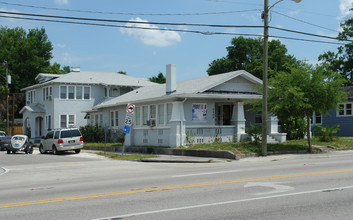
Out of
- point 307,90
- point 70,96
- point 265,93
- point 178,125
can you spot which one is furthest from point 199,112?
point 70,96

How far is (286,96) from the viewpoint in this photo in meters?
21.7

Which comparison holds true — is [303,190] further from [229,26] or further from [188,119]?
[188,119]

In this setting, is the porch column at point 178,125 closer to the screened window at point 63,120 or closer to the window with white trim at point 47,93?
the screened window at point 63,120

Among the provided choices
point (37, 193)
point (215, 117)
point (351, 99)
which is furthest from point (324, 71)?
point (37, 193)

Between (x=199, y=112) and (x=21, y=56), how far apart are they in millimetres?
51584

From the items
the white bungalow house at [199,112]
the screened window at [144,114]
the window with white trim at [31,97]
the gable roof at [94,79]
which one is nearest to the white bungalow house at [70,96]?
the gable roof at [94,79]

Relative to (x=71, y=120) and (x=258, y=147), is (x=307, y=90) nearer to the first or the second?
(x=258, y=147)

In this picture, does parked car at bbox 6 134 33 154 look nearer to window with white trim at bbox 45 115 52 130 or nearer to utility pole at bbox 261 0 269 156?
window with white trim at bbox 45 115 52 130

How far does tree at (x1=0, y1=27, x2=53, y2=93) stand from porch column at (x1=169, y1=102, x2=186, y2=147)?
48100 mm

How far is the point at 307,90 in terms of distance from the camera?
73.9ft

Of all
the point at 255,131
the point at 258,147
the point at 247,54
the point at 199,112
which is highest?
the point at 247,54

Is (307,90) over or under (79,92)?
under

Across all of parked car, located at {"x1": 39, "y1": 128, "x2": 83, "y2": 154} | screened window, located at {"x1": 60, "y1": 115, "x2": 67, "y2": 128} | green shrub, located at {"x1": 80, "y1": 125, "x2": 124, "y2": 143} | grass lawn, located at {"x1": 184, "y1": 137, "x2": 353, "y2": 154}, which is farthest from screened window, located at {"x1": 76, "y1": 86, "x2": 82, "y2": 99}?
grass lawn, located at {"x1": 184, "y1": 137, "x2": 353, "y2": 154}

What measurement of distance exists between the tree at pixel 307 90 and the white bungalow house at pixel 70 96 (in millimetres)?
24596
